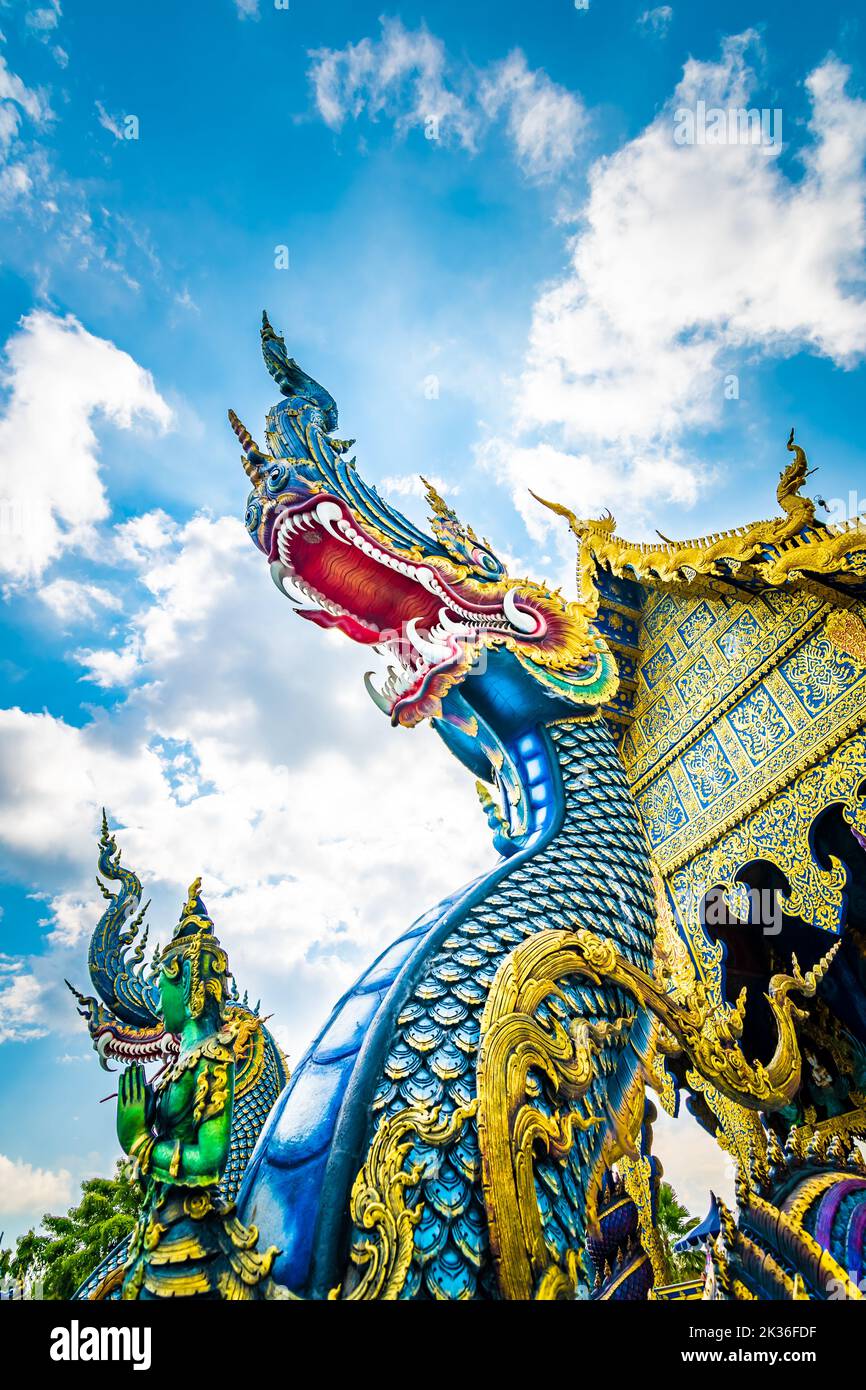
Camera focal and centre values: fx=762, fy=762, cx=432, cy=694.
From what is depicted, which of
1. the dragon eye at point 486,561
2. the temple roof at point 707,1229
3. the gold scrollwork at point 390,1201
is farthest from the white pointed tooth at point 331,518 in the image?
the temple roof at point 707,1229

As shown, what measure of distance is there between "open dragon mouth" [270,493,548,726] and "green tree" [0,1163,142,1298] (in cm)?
1321

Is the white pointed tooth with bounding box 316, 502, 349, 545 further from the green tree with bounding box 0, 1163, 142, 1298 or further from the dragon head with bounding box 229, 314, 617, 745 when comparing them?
the green tree with bounding box 0, 1163, 142, 1298

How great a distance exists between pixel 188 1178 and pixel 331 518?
Result: 3.96 metres

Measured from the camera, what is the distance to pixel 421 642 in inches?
208

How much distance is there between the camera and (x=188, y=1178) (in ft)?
7.68

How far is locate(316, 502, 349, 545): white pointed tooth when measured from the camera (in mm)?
5195

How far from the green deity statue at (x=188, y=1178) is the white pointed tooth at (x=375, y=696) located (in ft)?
9.20

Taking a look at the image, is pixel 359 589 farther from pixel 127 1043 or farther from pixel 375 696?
pixel 127 1043

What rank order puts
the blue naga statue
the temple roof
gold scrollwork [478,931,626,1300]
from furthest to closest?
the temple roof
the blue naga statue
gold scrollwork [478,931,626,1300]

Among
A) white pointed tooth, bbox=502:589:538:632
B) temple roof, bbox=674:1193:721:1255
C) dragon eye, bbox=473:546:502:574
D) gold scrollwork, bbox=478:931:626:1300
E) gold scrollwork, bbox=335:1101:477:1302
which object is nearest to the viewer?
gold scrollwork, bbox=335:1101:477:1302

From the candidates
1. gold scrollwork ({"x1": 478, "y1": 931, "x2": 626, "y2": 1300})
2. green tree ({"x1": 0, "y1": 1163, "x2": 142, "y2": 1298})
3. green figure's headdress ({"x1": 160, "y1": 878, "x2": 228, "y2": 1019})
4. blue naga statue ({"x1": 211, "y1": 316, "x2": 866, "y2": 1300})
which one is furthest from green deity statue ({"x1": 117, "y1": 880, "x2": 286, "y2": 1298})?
green tree ({"x1": 0, "y1": 1163, "x2": 142, "y2": 1298})
